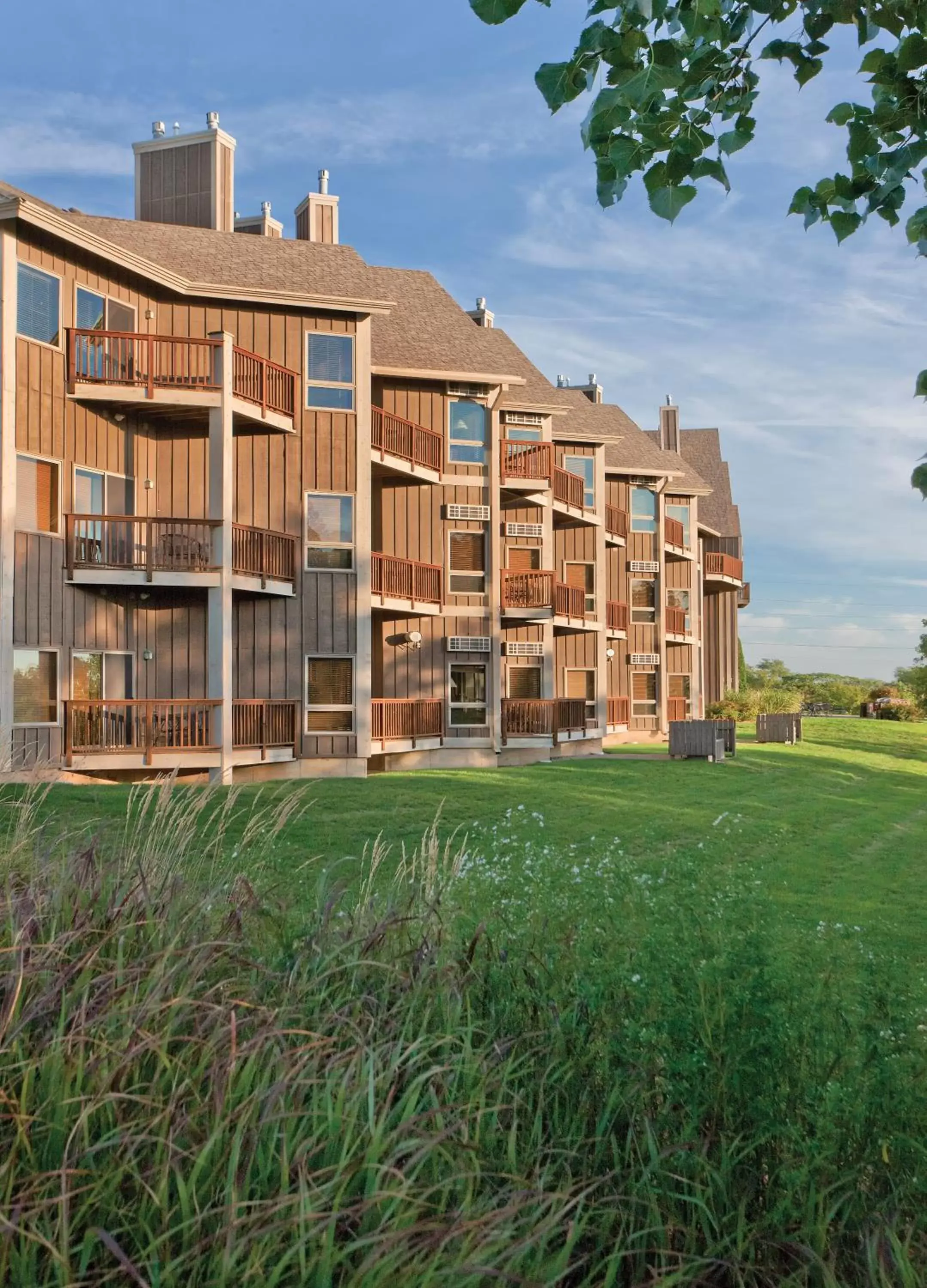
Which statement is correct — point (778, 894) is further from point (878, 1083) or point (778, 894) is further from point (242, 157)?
point (242, 157)

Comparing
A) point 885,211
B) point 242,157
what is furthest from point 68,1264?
point 242,157

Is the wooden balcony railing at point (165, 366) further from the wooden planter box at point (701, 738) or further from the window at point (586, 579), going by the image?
the window at point (586, 579)

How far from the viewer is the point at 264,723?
67.9 ft

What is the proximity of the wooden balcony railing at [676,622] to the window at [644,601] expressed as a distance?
26.9 inches

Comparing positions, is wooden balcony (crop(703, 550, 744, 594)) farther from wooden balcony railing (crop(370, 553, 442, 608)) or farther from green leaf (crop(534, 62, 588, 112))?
green leaf (crop(534, 62, 588, 112))

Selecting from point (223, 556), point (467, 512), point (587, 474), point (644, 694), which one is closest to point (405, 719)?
point (467, 512)

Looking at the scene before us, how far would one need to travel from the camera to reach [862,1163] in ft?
13.9

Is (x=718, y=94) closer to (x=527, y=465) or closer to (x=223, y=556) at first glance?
(x=223, y=556)

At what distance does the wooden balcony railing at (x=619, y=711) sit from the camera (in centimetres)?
3609

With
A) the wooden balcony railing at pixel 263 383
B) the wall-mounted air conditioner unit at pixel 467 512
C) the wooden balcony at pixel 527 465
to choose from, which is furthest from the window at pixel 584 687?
the wooden balcony railing at pixel 263 383

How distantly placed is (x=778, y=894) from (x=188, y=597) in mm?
13043

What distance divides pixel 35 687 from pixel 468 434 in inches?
473

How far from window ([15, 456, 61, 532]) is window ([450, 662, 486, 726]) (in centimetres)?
1014

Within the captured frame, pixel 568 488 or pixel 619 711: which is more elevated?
pixel 568 488
